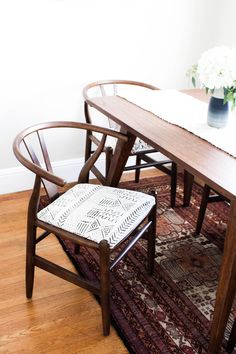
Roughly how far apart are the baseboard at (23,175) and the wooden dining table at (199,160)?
86 cm

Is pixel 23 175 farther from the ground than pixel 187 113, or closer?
closer

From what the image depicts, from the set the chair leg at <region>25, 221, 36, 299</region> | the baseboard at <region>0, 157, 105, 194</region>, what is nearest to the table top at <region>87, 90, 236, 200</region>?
the chair leg at <region>25, 221, 36, 299</region>

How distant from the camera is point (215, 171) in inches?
47.9

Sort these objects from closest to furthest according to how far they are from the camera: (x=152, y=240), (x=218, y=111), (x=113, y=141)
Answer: (x=218, y=111) → (x=152, y=240) → (x=113, y=141)

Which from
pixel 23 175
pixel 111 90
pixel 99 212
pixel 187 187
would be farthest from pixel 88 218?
pixel 111 90

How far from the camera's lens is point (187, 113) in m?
1.78

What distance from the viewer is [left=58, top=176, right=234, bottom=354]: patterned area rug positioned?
1.48 m

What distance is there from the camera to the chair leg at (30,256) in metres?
1.51

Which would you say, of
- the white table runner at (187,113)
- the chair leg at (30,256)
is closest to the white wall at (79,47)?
Answer: the white table runner at (187,113)

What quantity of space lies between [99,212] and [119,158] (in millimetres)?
428

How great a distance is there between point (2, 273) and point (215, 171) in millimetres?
1180

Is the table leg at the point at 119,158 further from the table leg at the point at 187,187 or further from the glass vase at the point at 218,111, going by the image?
the table leg at the point at 187,187

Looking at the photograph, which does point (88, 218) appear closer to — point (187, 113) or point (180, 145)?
point (180, 145)

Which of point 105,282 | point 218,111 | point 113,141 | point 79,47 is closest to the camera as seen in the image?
point 105,282
